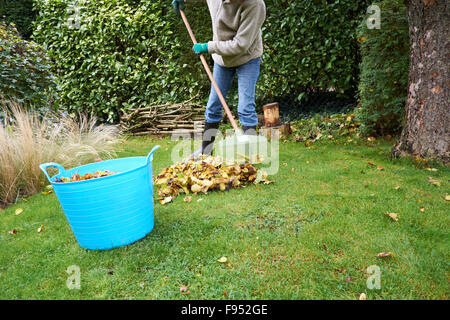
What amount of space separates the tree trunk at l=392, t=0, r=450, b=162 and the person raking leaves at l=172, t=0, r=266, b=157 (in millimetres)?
1615

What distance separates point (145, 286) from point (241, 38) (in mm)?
2319

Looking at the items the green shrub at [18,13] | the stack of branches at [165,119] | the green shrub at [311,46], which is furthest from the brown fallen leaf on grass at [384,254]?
the green shrub at [18,13]

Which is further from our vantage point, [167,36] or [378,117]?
[167,36]

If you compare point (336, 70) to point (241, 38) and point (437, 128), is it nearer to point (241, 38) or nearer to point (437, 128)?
point (437, 128)

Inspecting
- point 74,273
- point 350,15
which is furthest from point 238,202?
point 350,15

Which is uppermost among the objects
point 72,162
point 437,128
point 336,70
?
point 336,70

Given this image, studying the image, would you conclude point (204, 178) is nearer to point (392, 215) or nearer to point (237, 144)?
point (237, 144)

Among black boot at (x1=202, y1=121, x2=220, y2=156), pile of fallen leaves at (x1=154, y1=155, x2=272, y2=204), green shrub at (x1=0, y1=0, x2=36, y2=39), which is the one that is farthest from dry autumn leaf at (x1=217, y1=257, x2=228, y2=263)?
green shrub at (x1=0, y1=0, x2=36, y2=39)

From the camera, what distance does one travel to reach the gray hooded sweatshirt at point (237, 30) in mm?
2963

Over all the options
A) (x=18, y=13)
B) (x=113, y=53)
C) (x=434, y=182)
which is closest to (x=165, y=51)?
(x=113, y=53)

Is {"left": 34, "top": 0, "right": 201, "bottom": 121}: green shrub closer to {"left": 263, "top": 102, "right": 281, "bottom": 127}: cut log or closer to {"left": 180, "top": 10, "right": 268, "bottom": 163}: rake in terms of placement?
{"left": 263, "top": 102, "right": 281, "bottom": 127}: cut log

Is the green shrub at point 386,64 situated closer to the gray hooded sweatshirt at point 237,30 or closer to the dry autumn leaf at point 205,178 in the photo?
the gray hooded sweatshirt at point 237,30

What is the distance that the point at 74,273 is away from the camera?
1.83 m
